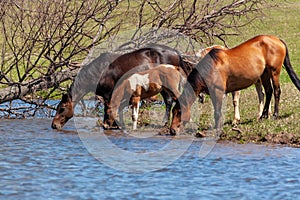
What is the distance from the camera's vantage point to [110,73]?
470 inches

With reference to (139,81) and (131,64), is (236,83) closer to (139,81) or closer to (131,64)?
(139,81)

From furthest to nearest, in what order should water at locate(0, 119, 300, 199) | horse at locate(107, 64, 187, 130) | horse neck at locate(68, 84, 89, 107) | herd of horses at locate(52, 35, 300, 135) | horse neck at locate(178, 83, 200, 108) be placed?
1. horse neck at locate(68, 84, 89, 107)
2. horse at locate(107, 64, 187, 130)
3. herd of horses at locate(52, 35, 300, 135)
4. horse neck at locate(178, 83, 200, 108)
5. water at locate(0, 119, 300, 199)

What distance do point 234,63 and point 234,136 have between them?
169 centimetres

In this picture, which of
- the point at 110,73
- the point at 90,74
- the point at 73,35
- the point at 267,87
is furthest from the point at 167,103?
the point at 73,35

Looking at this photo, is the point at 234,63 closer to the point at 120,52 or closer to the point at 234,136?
the point at 234,136

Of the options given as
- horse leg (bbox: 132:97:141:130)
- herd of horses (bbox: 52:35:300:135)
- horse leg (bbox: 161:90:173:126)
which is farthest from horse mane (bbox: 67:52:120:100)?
horse leg (bbox: 161:90:173:126)

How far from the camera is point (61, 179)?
23.7 feet

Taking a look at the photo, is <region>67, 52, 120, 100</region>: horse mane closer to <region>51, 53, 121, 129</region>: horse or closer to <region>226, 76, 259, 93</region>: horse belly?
<region>51, 53, 121, 129</region>: horse

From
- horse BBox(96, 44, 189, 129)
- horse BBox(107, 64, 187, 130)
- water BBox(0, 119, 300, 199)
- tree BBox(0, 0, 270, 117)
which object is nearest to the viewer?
water BBox(0, 119, 300, 199)

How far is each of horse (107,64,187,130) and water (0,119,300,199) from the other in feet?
5.14

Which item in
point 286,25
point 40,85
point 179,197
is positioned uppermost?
point 286,25

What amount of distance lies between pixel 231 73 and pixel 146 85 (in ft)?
5.23

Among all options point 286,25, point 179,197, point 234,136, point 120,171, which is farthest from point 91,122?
point 286,25

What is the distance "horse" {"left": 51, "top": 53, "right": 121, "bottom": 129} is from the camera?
12047mm
